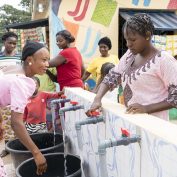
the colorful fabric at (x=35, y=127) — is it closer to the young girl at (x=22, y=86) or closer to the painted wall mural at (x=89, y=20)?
the young girl at (x=22, y=86)

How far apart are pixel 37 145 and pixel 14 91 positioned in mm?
1490

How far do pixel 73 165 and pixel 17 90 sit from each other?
108 cm

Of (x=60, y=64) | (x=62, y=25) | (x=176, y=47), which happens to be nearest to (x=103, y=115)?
(x=60, y=64)

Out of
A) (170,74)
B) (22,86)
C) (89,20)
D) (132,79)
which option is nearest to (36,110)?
(22,86)

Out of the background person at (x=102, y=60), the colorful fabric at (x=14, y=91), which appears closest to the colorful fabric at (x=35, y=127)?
the background person at (x=102, y=60)

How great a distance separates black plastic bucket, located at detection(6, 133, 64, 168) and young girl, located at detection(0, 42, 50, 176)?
0.64 m

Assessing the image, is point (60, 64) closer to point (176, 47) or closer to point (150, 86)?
point (150, 86)

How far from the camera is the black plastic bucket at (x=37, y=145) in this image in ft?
8.72

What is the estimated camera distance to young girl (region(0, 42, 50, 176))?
1818 mm

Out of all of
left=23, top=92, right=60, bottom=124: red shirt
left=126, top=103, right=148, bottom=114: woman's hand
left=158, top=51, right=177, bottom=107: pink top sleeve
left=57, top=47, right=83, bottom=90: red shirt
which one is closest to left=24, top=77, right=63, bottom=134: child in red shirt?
left=23, top=92, right=60, bottom=124: red shirt

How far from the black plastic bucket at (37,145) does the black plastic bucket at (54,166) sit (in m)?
0.08

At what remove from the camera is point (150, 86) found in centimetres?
186

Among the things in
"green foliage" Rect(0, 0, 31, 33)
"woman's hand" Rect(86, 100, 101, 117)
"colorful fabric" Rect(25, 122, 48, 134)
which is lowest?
"colorful fabric" Rect(25, 122, 48, 134)

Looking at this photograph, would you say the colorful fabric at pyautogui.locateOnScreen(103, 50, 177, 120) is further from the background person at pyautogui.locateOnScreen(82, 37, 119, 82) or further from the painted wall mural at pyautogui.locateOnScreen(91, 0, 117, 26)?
the painted wall mural at pyautogui.locateOnScreen(91, 0, 117, 26)
